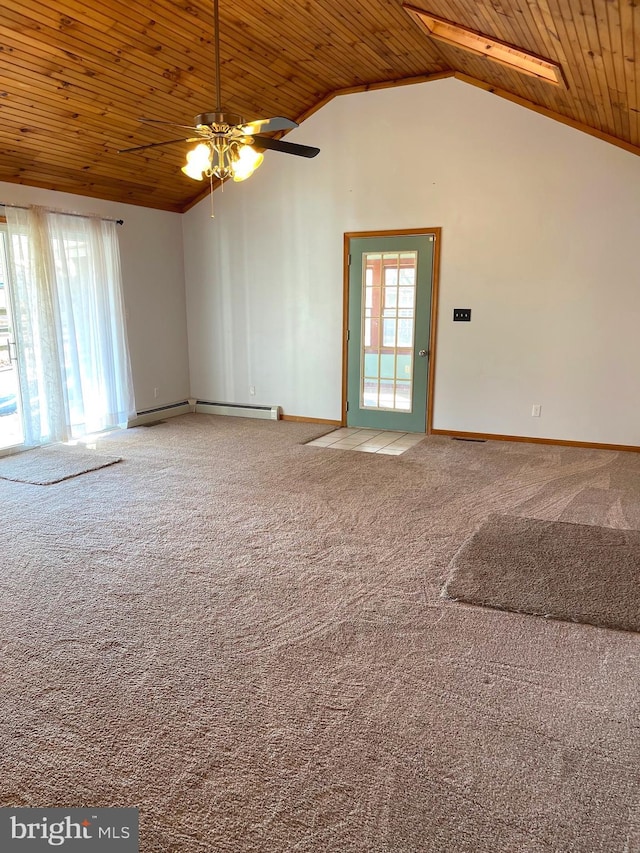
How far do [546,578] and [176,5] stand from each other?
14.2 feet

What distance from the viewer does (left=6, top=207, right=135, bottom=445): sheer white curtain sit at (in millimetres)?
5516

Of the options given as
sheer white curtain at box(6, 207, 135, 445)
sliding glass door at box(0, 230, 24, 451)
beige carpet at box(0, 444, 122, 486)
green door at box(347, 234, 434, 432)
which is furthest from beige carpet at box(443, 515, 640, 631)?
sliding glass door at box(0, 230, 24, 451)

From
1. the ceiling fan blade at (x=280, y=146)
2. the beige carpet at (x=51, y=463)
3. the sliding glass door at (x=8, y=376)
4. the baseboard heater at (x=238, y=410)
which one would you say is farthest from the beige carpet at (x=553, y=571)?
the sliding glass door at (x=8, y=376)

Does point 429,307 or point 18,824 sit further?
point 429,307

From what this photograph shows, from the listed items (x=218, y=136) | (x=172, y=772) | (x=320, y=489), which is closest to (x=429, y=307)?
(x=320, y=489)

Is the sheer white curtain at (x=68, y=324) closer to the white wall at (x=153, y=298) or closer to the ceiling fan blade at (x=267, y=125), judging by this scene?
the white wall at (x=153, y=298)

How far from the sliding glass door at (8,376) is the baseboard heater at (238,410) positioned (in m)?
2.41

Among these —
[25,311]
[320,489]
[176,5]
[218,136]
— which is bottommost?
[320,489]

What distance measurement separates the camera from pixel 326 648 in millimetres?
2504

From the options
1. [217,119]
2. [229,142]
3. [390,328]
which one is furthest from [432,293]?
[217,119]

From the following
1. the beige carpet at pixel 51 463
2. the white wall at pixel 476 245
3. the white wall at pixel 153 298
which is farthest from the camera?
the white wall at pixel 153 298

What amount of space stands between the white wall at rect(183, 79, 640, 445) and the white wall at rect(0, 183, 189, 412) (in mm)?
784

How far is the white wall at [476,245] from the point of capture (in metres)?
5.45

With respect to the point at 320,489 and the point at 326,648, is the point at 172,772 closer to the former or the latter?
the point at 326,648
